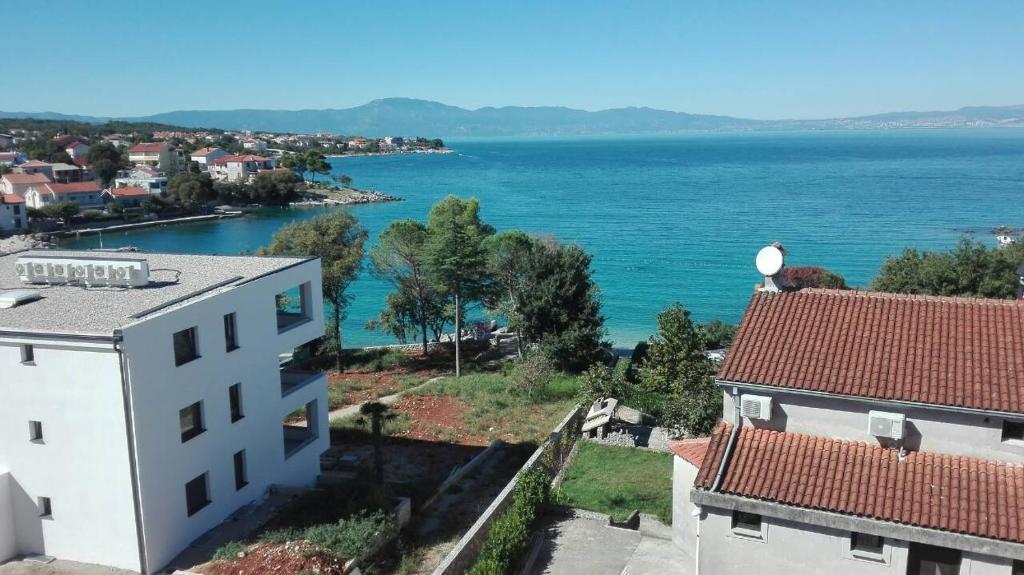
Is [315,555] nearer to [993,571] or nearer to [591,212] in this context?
[993,571]

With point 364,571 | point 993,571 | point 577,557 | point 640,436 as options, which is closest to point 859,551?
point 993,571

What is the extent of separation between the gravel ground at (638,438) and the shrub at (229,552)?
1163cm

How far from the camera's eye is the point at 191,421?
59.0 ft

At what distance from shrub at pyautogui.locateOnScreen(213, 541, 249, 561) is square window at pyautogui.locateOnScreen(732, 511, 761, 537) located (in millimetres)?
10551

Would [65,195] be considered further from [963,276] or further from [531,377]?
[963,276]

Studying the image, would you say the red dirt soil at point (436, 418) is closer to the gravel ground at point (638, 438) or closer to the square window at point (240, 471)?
the gravel ground at point (638, 438)

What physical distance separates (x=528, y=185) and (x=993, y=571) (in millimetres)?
146755

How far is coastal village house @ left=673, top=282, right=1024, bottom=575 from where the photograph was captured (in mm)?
11906

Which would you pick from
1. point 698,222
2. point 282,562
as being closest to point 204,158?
point 698,222

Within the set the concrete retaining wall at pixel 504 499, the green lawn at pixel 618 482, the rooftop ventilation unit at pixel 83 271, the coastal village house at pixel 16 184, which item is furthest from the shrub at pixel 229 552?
the coastal village house at pixel 16 184

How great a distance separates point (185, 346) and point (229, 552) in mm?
4926

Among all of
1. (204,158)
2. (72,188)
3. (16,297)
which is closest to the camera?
(16,297)

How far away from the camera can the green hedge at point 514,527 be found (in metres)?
14.8

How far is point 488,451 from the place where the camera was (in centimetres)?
2497
